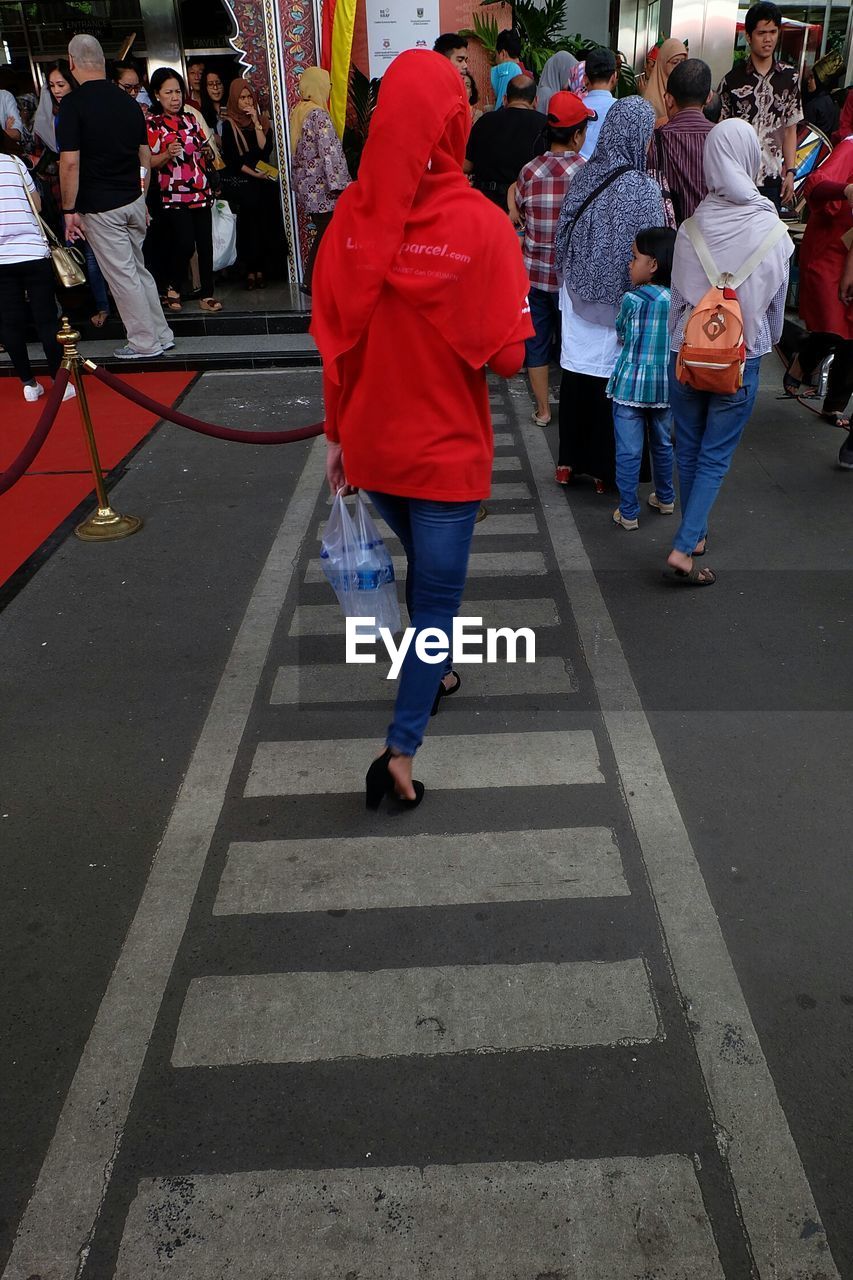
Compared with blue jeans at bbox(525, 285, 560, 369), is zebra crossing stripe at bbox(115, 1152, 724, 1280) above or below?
below

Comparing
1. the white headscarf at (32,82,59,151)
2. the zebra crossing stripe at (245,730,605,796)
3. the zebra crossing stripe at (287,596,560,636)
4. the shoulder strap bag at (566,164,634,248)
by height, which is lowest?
the zebra crossing stripe at (287,596,560,636)

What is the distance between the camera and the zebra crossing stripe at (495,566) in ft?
16.0

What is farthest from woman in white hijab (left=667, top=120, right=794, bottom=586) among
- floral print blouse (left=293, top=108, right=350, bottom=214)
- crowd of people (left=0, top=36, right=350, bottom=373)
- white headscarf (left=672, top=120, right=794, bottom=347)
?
floral print blouse (left=293, top=108, right=350, bottom=214)

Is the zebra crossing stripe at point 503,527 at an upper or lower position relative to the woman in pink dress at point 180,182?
lower

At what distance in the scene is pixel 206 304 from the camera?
952 cm

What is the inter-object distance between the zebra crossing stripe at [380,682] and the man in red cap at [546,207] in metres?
2.09

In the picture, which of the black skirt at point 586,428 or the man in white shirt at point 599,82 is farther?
the man in white shirt at point 599,82

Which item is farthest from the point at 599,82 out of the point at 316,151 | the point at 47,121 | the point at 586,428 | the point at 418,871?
the point at 418,871

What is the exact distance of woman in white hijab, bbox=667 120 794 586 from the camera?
13.0ft

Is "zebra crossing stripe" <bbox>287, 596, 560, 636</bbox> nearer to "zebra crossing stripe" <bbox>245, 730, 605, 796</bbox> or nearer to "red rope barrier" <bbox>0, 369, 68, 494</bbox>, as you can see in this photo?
"zebra crossing stripe" <bbox>245, 730, 605, 796</bbox>

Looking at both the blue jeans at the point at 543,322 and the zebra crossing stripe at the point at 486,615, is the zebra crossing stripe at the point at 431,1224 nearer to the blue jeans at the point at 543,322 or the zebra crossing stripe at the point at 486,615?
the zebra crossing stripe at the point at 486,615

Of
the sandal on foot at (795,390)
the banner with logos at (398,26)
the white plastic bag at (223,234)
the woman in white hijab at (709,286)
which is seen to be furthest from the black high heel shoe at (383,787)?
the banner with logos at (398,26)

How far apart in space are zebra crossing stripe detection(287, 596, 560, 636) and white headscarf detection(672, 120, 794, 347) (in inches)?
56.0

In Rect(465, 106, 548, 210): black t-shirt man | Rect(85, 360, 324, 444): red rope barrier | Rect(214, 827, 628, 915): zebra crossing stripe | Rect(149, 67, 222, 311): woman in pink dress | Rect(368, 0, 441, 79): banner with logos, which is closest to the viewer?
Rect(214, 827, 628, 915): zebra crossing stripe
